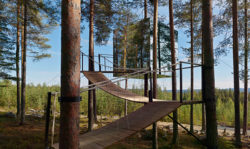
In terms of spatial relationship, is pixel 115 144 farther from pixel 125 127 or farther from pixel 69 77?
pixel 69 77

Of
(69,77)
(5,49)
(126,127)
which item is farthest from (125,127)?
(5,49)

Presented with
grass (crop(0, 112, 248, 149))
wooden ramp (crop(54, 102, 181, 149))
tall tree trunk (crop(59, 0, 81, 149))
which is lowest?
grass (crop(0, 112, 248, 149))

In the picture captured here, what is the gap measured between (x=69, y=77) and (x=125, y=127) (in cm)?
157

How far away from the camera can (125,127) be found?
326cm

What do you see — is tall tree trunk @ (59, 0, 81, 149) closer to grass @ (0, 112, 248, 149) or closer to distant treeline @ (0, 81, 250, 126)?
grass @ (0, 112, 248, 149)

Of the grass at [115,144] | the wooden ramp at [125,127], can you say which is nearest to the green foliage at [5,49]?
the grass at [115,144]

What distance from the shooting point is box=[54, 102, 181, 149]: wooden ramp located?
9.25 feet

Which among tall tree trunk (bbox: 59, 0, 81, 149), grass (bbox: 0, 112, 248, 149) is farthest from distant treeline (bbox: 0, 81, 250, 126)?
tall tree trunk (bbox: 59, 0, 81, 149)

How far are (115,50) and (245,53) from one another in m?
7.73

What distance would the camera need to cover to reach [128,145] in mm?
6082

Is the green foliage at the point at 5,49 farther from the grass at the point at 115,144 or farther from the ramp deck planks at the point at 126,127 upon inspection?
the ramp deck planks at the point at 126,127

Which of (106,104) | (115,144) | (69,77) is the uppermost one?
(69,77)

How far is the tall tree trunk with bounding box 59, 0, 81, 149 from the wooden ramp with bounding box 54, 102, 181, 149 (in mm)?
670

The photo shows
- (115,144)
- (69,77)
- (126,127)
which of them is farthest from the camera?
(115,144)
